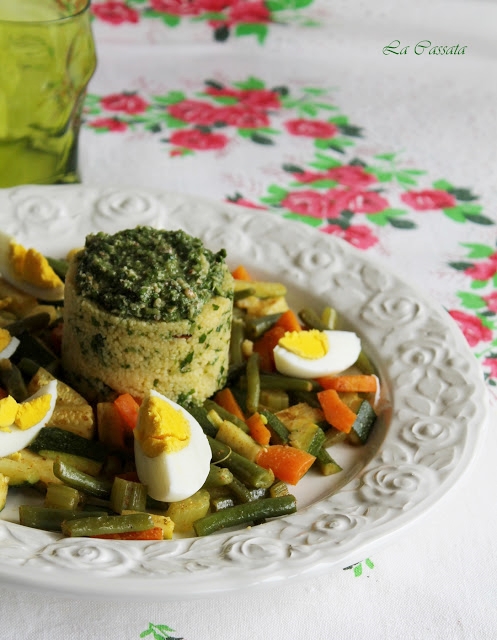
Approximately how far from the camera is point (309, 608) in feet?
12.1

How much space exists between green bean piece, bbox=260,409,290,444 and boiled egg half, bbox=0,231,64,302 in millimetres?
1346

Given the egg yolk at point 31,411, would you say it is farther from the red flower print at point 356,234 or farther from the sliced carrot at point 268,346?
the red flower print at point 356,234

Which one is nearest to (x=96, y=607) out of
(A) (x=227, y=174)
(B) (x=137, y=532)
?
(B) (x=137, y=532)

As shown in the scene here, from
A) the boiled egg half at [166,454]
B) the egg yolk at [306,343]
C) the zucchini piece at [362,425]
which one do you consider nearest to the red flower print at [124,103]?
the egg yolk at [306,343]

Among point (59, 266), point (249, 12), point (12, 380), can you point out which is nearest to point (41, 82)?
point (59, 266)

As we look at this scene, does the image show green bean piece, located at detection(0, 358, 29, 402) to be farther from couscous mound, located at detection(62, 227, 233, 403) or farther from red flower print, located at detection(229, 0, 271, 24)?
red flower print, located at detection(229, 0, 271, 24)

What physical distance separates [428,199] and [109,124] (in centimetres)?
253

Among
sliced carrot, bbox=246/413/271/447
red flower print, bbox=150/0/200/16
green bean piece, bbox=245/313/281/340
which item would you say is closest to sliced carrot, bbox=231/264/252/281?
green bean piece, bbox=245/313/281/340

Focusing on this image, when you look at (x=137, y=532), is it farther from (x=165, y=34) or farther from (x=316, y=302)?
(x=165, y=34)

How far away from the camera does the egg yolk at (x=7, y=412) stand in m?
3.96

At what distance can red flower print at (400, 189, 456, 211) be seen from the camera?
6922mm

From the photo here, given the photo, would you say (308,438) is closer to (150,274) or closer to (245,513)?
(245,513)

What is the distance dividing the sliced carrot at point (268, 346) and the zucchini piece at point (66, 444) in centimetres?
107

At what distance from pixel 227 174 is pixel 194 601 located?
4.01 metres
